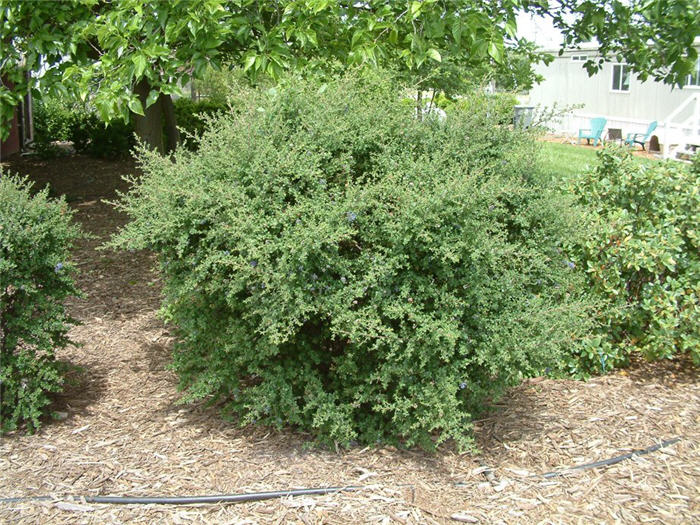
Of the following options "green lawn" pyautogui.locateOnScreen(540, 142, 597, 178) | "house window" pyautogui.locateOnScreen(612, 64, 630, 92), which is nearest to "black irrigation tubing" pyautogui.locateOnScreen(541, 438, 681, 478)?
"green lawn" pyautogui.locateOnScreen(540, 142, 597, 178)

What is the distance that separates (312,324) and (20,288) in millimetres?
1449

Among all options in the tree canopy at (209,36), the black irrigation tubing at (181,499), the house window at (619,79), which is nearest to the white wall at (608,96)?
the house window at (619,79)

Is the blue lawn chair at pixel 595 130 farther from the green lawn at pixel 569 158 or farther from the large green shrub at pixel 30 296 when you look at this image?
the large green shrub at pixel 30 296

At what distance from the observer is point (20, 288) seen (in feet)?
11.2

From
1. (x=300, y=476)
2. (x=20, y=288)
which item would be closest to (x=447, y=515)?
(x=300, y=476)

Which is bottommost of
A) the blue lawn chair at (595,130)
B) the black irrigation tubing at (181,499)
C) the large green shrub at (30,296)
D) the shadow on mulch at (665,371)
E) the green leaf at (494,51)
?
the black irrigation tubing at (181,499)

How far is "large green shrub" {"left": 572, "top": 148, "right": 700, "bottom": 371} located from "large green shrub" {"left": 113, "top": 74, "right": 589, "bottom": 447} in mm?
674

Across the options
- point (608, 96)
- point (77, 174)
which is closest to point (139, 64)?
point (77, 174)

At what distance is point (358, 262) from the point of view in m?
3.12

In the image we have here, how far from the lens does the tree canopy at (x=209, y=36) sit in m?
4.31

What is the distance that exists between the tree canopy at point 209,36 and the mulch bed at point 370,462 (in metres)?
1.56

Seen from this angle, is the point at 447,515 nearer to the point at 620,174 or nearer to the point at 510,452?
the point at 510,452

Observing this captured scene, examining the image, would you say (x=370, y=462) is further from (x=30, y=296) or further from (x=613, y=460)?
(x=30, y=296)

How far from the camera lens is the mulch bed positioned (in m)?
2.98
